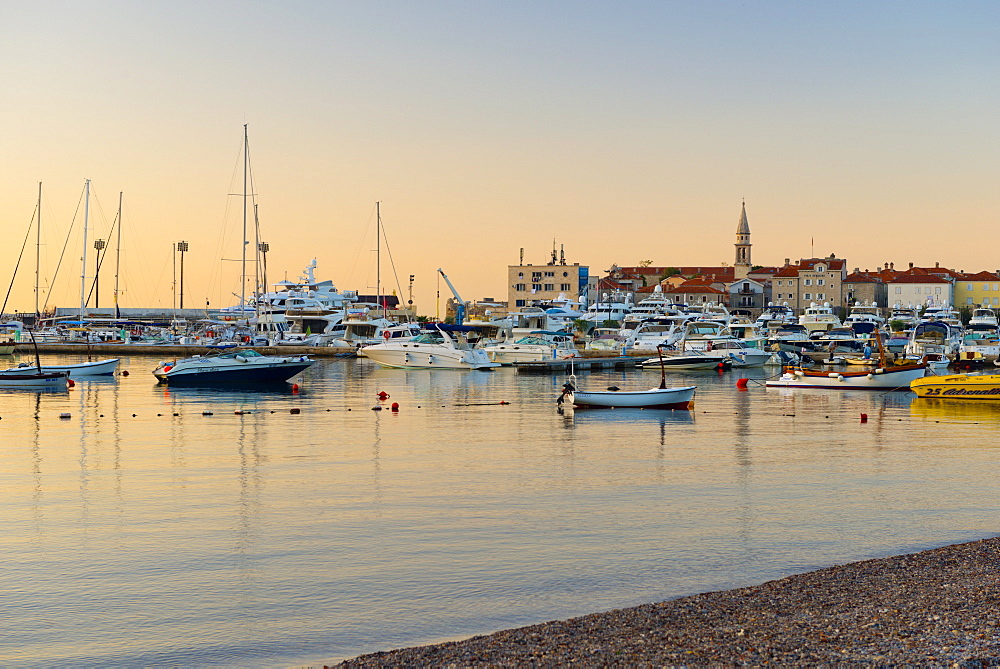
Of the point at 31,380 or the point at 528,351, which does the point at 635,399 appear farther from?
the point at 31,380

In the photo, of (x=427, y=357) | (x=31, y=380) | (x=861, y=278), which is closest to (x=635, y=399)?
(x=427, y=357)

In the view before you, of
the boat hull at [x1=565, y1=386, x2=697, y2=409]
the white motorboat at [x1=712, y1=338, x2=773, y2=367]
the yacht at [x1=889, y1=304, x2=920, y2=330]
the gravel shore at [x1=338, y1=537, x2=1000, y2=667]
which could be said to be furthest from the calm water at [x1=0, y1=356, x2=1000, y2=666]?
the yacht at [x1=889, y1=304, x2=920, y2=330]

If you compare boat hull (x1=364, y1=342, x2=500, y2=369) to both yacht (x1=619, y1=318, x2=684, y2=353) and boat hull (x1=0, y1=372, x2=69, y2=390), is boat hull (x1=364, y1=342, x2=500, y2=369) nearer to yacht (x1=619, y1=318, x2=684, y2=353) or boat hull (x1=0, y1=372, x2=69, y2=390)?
yacht (x1=619, y1=318, x2=684, y2=353)

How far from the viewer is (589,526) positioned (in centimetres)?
1831

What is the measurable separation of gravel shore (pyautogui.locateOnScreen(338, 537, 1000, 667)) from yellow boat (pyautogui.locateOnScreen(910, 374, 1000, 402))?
33916mm

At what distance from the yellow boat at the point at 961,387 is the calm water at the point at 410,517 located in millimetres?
7475

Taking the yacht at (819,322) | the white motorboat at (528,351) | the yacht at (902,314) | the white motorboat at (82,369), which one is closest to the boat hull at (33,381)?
the white motorboat at (82,369)

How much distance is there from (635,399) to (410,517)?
74.2 ft

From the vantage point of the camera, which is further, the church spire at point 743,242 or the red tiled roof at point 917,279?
the church spire at point 743,242

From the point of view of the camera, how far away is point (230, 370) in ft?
168

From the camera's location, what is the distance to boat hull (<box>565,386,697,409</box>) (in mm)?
40125

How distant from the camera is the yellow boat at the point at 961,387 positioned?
4416 cm

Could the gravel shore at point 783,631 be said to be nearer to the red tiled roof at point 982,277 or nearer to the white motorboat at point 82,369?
the white motorboat at point 82,369

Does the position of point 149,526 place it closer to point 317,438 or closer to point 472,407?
point 317,438
